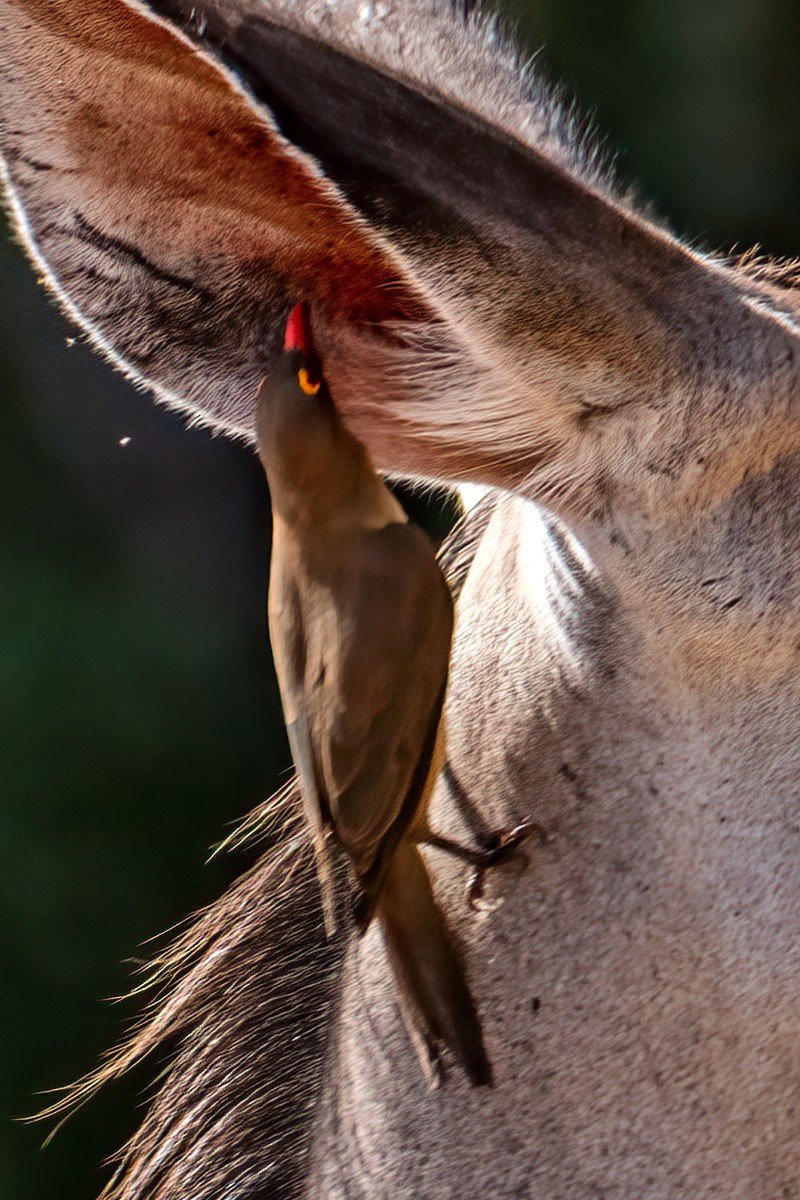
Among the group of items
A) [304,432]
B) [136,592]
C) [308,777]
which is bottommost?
[136,592]

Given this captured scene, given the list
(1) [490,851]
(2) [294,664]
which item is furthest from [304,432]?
(1) [490,851]

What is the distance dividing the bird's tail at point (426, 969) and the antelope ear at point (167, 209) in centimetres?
Result: 30

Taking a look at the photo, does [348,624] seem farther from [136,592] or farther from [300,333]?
[136,592]

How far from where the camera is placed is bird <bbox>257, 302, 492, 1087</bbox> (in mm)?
607

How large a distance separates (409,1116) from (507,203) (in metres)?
0.60

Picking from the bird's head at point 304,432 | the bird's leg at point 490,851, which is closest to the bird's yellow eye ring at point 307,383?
the bird's head at point 304,432

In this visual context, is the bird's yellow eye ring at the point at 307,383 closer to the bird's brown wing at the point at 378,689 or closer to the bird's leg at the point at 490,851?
the bird's brown wing at the point at 378,689

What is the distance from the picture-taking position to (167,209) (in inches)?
25.0

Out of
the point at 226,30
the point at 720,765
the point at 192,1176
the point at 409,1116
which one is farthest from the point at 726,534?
the point at 192,1176

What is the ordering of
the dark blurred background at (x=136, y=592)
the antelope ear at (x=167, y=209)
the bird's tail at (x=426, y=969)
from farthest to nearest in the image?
the dark blurred background at (x=136, y=592), the bird's tail at (x=426, y=969), the antelope ear at (x=167, y=209)

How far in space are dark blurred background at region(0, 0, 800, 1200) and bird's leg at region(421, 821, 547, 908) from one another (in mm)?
294

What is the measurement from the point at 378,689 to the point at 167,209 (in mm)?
293

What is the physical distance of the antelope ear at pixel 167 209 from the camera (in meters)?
0.56

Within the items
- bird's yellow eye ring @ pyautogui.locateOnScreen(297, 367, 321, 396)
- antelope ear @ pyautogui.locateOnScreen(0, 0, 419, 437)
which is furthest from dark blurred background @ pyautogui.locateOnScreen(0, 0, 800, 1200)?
bird's yellow eye ring @ pyautogui.locateOnScreen(297, 367, 321, 396)
